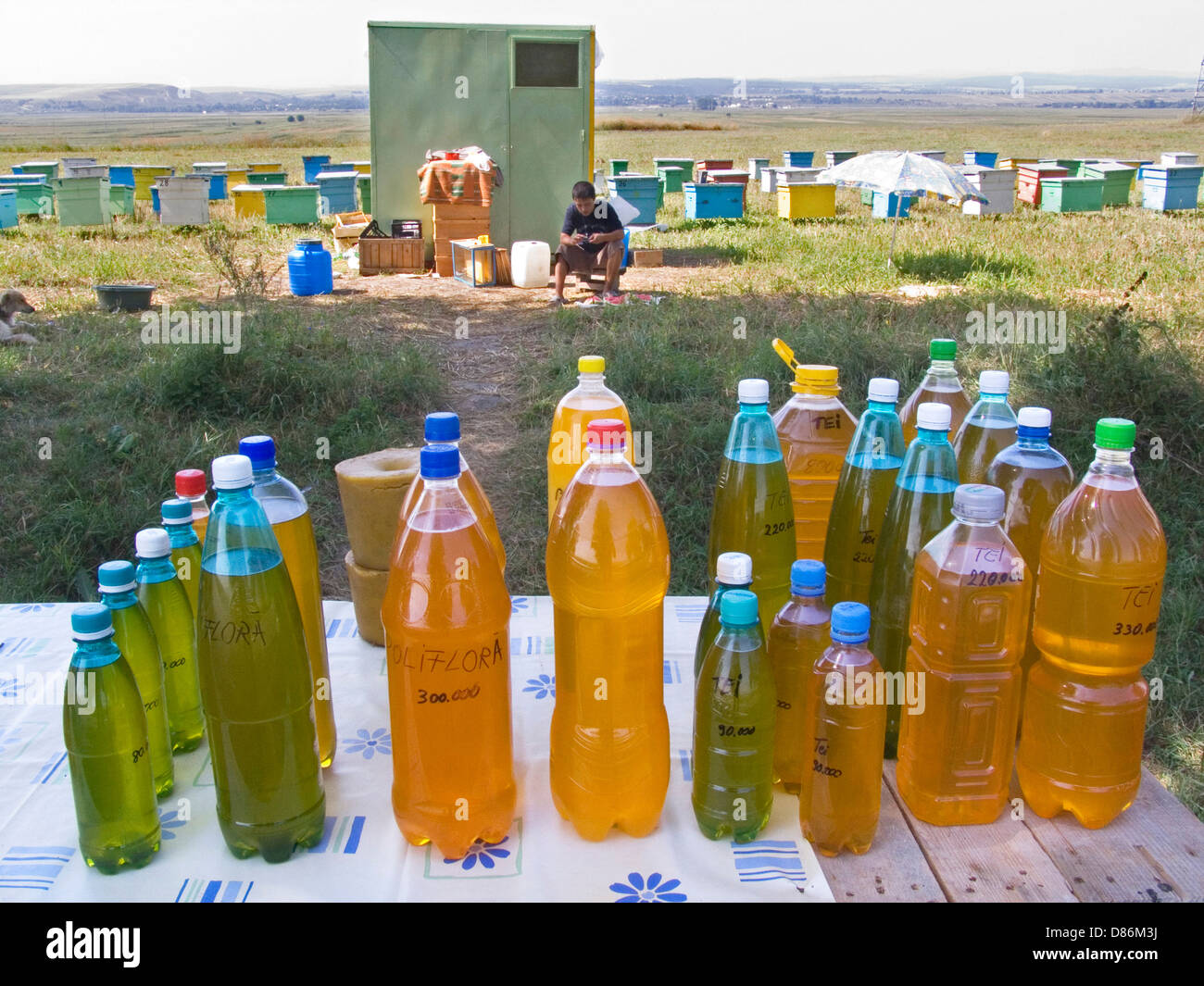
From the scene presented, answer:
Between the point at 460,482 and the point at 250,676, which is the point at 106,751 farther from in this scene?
the point at 460,482

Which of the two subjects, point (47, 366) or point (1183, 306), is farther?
point (1183, 306)

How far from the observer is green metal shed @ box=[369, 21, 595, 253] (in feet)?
35.3

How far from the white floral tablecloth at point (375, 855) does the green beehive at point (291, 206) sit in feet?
45.0

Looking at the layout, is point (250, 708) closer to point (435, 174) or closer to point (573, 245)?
point (573, 245)

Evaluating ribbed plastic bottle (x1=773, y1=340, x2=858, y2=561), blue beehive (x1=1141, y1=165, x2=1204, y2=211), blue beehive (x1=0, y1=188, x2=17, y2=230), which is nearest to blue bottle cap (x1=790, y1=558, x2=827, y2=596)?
ribbed plastic bottle (x1=773, y1=340, x2=858, y2=561)

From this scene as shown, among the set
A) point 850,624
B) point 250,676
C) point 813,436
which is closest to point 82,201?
point 813,436

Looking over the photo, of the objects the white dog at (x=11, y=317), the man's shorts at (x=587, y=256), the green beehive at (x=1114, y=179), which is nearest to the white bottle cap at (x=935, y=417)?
the white dog at (x=11, y=317)

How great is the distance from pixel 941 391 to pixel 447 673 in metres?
1.37

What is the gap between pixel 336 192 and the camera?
14516 millimetres

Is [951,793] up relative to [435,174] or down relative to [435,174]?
down

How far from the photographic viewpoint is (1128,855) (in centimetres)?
166

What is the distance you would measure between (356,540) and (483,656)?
3.05ft

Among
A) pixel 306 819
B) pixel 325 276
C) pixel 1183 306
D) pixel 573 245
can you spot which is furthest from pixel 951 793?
pixel 325 276

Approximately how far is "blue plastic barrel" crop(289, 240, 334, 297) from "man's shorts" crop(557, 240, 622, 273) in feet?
8.30
